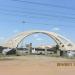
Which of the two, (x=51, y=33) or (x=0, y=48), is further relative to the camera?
(x=51, y=33)

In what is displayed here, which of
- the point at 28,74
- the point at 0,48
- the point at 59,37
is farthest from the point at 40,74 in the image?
the point at 59,37

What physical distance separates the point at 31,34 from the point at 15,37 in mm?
7539

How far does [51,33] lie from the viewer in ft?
456

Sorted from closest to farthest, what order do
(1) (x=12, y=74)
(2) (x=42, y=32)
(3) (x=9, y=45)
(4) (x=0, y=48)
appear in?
(1) (x=12, y=74)
(4) (x=0, y=48)
(3) (x=9, y=45)
(2) (x=42, y=32)

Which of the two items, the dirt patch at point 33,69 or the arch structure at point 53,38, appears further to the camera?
the arch structure at point 53,38

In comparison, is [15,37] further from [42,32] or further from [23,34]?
[42,32]

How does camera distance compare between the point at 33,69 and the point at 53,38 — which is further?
the point at 53,38

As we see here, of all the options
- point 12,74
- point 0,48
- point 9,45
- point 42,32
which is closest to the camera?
point 12,74

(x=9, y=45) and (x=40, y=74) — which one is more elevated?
(x=9, y=45)

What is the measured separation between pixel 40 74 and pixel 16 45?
102209mm

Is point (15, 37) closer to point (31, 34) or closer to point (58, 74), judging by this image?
point (31, 34)

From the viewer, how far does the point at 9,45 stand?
423 feet

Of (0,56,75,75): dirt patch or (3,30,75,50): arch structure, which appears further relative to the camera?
(3,30,75,50): arch structure

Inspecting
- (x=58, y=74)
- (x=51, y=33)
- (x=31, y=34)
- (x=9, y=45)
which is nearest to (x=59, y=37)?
(x=51, y=33)
